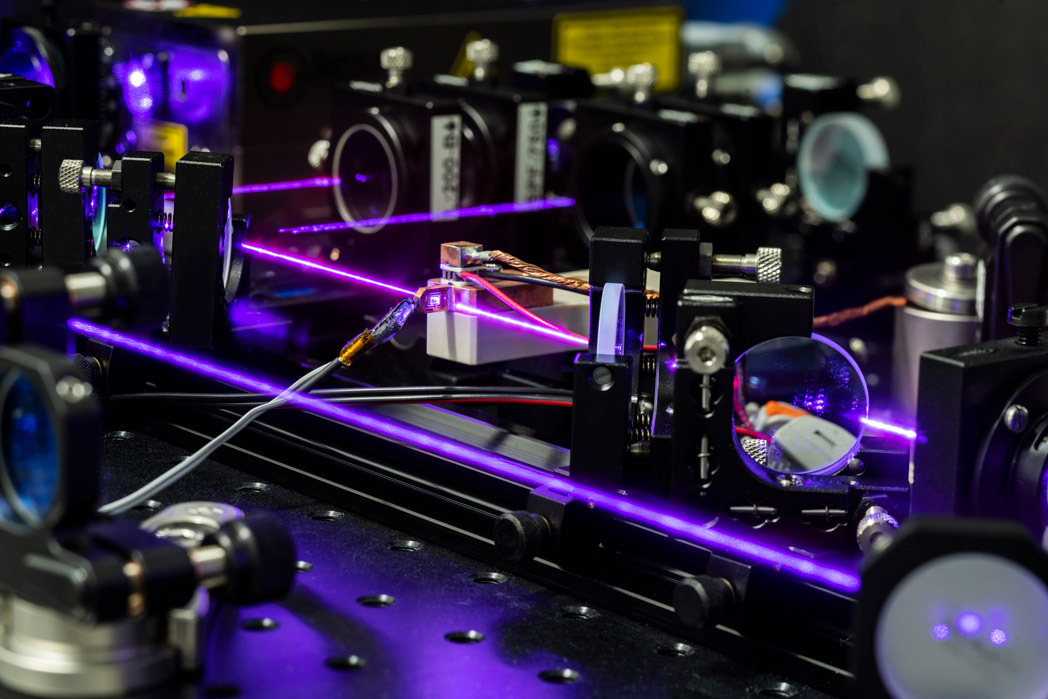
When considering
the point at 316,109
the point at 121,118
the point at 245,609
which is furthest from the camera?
the point at 316,109

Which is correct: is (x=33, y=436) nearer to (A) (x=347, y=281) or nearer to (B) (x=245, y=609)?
(B) (x=245, y=609)

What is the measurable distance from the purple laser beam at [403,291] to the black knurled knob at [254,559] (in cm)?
50

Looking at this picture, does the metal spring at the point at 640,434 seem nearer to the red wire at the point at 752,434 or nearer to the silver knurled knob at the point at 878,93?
the red wire at the point at 752,434

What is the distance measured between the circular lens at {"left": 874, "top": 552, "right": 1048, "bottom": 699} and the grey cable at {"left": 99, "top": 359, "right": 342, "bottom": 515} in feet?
1.58

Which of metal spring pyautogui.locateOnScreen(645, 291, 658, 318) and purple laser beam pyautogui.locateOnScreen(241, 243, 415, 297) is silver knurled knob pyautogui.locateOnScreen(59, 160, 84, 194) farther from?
metal spring pyautogui.locateOnScreen(645, 291, 658, 318)

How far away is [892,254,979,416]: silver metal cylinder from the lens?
1.69 metres

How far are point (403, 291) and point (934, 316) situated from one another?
2.13 ft

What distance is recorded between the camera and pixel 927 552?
70 cm

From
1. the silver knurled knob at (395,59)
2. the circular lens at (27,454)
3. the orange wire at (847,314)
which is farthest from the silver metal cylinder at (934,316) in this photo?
the circular lens at (27,454)

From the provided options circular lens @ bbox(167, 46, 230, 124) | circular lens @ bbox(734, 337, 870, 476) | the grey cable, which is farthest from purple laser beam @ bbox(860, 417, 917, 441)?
circular lens @ bbox(167, 46, 230, 124)

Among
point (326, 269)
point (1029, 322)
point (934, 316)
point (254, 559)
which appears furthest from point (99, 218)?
point (934, 316)

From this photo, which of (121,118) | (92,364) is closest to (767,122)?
(121,118)

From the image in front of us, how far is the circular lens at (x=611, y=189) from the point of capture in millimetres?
1859

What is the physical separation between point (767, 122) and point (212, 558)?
51.1 inches
